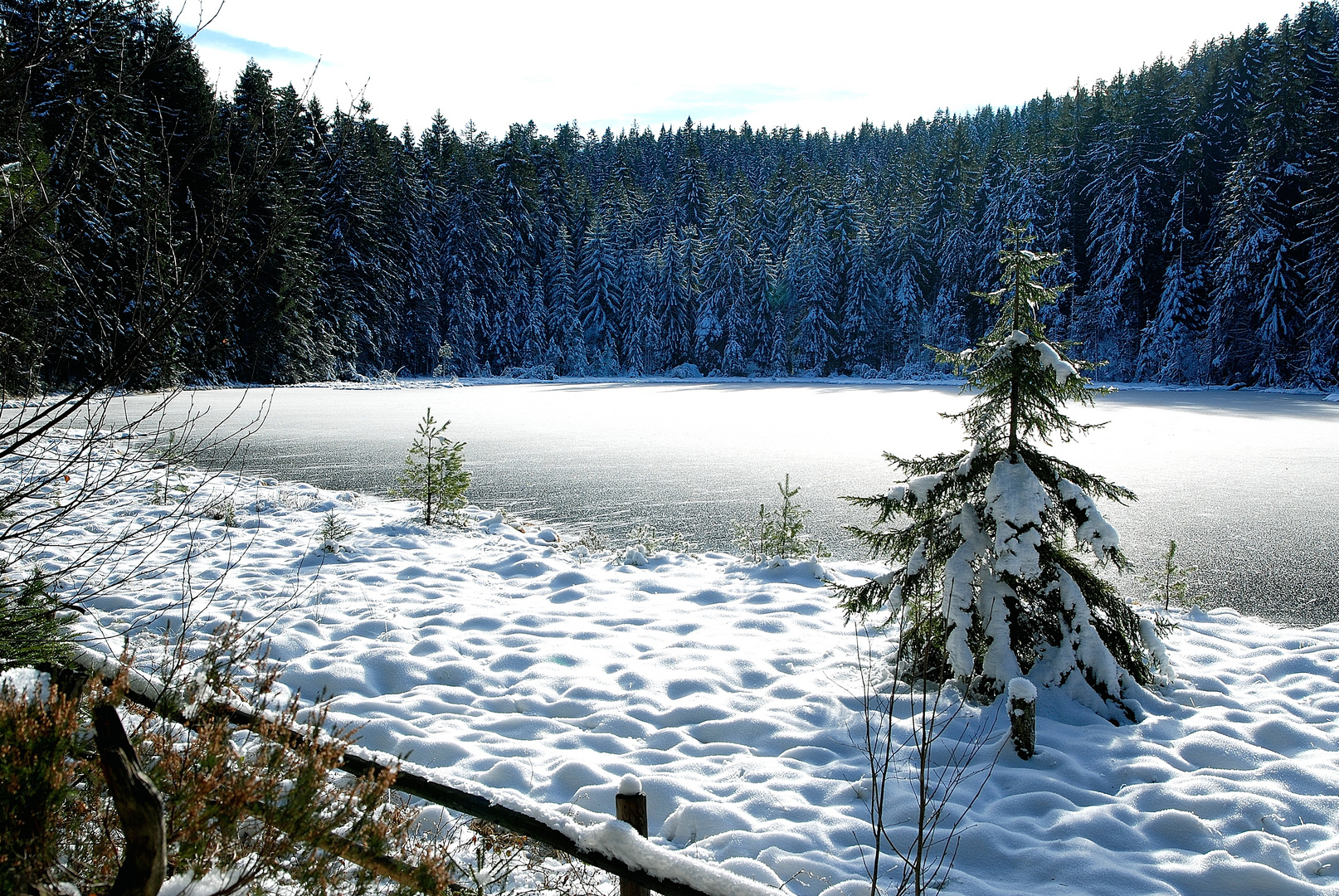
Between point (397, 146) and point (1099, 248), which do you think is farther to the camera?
point (397, 146)

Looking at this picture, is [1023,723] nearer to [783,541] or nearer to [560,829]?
[560,829]

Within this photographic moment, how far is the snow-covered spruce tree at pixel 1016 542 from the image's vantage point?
484cm

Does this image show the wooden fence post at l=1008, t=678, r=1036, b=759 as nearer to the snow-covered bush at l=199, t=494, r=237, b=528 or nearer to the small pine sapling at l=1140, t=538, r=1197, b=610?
the small pine sapling at l=1140, t=538, r=1197, b=610

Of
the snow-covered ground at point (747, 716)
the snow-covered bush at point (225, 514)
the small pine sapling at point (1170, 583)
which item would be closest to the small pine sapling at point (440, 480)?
the snow-covered ground at point (747, 716)

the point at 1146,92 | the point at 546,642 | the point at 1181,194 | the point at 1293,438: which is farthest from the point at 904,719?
the point at 1146,92

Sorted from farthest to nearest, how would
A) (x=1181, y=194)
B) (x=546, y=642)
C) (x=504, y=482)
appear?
(x=1181, y=194) < (x=504, y=482) < (x=546, y=642)

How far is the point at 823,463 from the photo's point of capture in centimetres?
1609

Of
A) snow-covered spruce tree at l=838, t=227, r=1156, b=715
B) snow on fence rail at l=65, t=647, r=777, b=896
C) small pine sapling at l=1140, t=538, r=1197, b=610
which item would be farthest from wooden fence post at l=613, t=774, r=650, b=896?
small pine sapling at l=1140, t=538, r=1197, b=610

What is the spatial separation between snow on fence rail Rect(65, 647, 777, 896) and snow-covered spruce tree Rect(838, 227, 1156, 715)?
9.57 feet

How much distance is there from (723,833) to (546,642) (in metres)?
2.86

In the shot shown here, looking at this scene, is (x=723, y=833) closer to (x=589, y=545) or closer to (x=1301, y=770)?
(x=1301, y=770)

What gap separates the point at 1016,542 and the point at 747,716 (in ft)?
6.49

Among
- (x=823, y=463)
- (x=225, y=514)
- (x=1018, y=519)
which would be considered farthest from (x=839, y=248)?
(x=1018, y=519)

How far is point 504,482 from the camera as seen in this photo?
1420 cm
